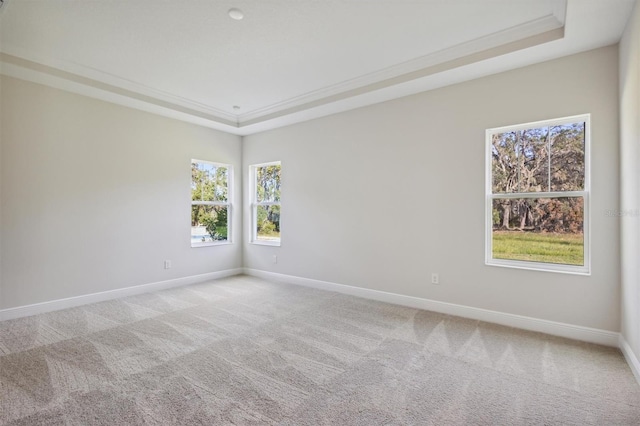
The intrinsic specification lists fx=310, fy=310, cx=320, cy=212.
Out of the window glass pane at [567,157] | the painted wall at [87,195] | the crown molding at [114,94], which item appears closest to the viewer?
the window glass pane at [567,157]

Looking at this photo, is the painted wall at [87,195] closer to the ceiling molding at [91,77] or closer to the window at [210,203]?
the window at [210,203]

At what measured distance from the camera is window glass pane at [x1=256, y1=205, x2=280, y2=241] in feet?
18.0

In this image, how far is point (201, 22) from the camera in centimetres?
267

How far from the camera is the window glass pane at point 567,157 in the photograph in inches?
115

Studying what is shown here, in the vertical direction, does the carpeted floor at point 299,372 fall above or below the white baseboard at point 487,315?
below

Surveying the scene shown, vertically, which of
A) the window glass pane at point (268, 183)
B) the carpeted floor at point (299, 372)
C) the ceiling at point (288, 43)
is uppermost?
the ceiling at point (288, 43)

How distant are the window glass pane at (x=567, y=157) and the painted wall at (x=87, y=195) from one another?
4.82 m

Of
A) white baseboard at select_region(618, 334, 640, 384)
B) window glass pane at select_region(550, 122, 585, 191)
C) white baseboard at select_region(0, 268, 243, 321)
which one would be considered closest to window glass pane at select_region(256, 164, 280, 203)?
white baseboard at select_region(0, 268, 243, 321)

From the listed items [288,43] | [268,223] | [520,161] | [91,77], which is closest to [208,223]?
[268,223]

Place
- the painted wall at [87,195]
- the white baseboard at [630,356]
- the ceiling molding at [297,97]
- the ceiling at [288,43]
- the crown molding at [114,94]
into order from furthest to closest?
the painted wall at [87,195], the crown molding at [114,94], the ceiling molding at [297,97], the ceiling at [288,43], the white baseboard at [630,356]

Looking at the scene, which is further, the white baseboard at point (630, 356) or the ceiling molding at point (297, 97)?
the ceiling molding at point (297, 97)

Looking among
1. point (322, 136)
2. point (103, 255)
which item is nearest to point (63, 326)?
point (103, 255)

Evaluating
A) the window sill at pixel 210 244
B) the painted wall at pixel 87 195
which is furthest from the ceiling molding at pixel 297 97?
the window sill at pixel 210 244

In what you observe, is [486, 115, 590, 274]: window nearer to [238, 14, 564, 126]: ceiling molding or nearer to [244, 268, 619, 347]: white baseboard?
[244, 268, 619, 347]: white baseboard
